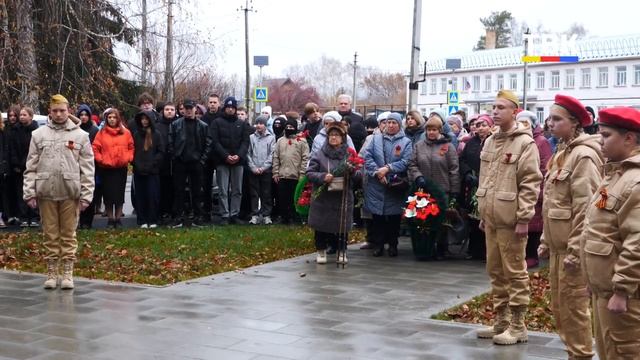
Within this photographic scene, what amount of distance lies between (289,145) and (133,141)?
2.71 metres

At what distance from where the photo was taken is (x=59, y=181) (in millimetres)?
9672

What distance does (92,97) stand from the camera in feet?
59.0

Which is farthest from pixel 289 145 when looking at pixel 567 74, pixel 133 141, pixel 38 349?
pixel 567 74

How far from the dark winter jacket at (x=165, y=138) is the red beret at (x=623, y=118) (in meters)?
11.0

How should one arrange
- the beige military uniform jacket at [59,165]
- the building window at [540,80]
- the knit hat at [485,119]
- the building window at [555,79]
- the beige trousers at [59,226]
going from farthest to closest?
the building window at [540,80] < the building window at [555,79] < the knit hat at [485,119] < the beige trousers at [59,226] < the beige military uniform jacket at [59,165]

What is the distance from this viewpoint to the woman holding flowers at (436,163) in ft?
39.8

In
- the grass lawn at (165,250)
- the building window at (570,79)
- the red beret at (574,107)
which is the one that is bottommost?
the grass lawn at (165,250)

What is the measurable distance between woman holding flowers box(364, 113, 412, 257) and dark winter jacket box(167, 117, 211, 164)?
3.84 metres

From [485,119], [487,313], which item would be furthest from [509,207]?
[485,119]

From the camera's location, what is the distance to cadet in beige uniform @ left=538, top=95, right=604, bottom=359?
6297 mm

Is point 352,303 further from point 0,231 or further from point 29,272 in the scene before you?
point 0,231

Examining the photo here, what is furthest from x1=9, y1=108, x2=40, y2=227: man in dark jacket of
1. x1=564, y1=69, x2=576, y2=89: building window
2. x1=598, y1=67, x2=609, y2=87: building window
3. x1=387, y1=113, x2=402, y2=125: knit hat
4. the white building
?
x1=564, y1=69, x2=576, y2=89: building window

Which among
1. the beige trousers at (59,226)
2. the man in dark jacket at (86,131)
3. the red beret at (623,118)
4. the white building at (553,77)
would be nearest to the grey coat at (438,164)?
the beige trousers at (59,226)

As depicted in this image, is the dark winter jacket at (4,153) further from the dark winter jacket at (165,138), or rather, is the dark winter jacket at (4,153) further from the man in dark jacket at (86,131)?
the dark winter jacket at (165,138)
